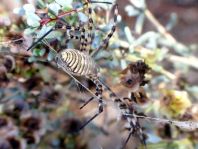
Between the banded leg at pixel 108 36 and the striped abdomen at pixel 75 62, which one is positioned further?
the banded leg at pixel 108 36

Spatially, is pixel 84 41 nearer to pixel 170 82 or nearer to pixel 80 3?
pixel 80 3

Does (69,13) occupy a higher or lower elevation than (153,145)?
higher

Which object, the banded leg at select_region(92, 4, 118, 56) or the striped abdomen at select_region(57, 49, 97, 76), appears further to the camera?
the banded leg at select_region(92, 4, 118, 56)

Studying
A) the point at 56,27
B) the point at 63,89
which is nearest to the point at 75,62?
the point at 56,27

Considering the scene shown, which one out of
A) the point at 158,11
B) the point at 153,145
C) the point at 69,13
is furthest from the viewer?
the point at 158,11

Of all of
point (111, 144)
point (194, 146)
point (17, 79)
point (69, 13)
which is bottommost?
point (111, 144)


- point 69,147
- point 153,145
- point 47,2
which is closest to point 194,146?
point 153,145

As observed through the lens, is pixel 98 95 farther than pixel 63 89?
No

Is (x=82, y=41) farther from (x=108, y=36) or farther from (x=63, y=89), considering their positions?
(x=63, y=89)
